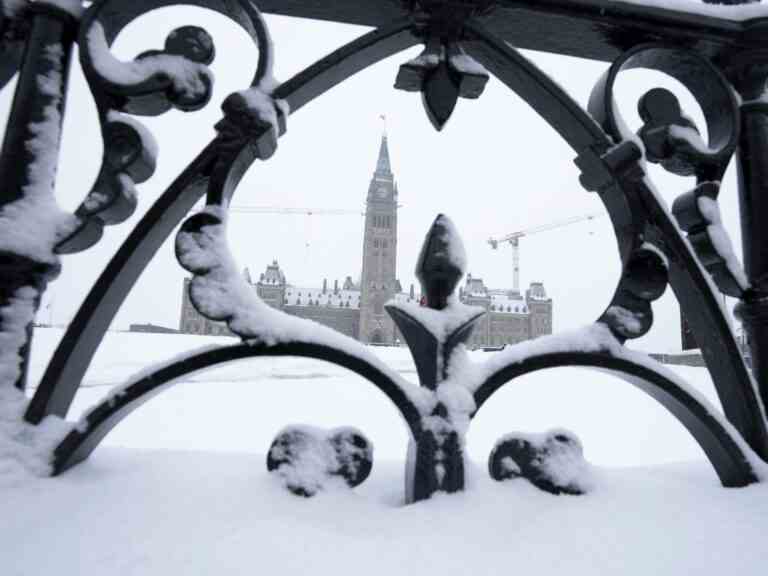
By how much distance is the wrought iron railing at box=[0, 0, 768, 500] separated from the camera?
2.29 feet

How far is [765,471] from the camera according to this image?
79 cm

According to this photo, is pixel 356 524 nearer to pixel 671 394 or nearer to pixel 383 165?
pixel 671 394

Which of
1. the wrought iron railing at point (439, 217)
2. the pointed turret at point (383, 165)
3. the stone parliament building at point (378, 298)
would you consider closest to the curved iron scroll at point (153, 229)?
the wrought iron railing at point (439, 217)

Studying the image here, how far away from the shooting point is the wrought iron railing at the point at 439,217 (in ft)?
2.29

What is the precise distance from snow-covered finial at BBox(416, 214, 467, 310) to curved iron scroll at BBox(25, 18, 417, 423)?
0.34 metres

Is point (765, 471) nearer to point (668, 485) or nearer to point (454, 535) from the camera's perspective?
point (668, 485)

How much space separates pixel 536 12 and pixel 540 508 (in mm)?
962

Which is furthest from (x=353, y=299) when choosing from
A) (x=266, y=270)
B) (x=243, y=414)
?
(x=243, y=414)

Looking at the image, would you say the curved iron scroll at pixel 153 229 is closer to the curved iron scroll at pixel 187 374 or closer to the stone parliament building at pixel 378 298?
the curved iron scroll at pixel 187 374

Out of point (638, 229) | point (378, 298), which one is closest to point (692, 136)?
point (638, 229)

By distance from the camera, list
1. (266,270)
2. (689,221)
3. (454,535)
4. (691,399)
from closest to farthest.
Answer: (454,535), (691,399), (689,221), (266,270)

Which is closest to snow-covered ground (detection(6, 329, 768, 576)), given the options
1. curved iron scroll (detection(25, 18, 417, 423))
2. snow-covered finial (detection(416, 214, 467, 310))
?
curved iron scroll (detection(25, 18, 417, 423))

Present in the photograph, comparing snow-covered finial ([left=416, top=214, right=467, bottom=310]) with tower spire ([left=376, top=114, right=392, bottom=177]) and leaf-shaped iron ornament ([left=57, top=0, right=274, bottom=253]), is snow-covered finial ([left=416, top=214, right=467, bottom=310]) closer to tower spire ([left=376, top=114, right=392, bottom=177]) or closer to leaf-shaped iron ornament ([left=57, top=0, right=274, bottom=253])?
leaf-shaped iron ornament ([left=57, top=0, right=274, bottom=253])

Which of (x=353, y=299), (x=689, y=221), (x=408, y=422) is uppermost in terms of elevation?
→ (x=353, y=299)
